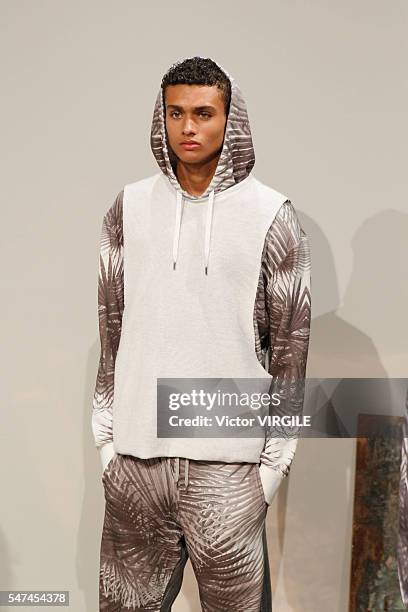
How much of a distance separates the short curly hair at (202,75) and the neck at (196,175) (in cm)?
9

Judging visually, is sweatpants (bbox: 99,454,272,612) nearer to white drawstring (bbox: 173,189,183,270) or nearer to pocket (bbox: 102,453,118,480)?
pocket (bbox: 102,453,118,480)

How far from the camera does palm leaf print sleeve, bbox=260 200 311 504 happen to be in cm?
171

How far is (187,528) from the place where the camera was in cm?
170

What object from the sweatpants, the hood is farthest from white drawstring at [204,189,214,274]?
the sweatpants

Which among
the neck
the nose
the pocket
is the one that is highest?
the nose

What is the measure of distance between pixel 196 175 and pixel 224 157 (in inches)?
2.5

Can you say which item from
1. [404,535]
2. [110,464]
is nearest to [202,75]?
[110,464]

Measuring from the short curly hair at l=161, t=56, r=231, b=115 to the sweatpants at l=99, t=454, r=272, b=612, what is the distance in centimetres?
59

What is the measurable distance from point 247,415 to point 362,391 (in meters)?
0.32

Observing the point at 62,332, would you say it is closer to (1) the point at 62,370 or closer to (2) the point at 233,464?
(1) the point at 62,370

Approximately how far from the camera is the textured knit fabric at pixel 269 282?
170cm

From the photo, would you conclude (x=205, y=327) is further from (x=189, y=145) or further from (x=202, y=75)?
(x=202, y=75)

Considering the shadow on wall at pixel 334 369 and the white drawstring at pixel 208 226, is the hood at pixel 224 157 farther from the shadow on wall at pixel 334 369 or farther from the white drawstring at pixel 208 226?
the shadow on wall at pixel 334 369

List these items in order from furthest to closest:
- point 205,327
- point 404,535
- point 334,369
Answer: point 334,369 → point 205,327 → point 404,535
